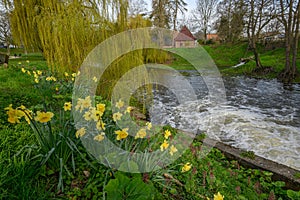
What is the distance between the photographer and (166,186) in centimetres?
156

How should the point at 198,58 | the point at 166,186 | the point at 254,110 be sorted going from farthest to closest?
the point at 198,58, the point at 254,110, the point at 166,186

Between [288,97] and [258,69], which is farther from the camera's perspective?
[258,69]

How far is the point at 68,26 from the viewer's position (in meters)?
3.05

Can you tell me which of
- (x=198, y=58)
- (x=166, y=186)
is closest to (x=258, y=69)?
(x=198, y=58)

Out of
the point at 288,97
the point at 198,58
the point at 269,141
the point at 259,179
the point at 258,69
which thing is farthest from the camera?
the point at 198,58

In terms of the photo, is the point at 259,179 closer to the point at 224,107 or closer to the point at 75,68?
the point at 75,68

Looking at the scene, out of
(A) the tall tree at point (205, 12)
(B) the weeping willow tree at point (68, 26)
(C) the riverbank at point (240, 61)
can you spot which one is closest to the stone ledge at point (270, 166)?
(B) the weeping willow tree at point (68, 26)

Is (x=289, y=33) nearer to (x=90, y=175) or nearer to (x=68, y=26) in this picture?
(x=68, y=26)

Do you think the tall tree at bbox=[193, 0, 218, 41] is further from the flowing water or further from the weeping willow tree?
the weeping willow tree

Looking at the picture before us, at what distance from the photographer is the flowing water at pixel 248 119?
3385 millimetres

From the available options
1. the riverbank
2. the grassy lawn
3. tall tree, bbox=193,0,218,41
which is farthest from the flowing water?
tall tree, bbox=193,0,218,41

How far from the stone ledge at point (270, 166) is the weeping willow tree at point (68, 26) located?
7.05 ft

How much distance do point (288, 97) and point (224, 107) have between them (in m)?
2.92

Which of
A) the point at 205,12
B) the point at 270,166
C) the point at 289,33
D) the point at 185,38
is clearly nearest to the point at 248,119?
the point at 270,166
